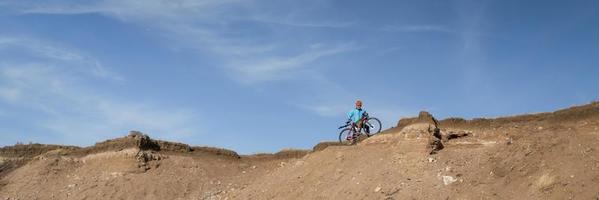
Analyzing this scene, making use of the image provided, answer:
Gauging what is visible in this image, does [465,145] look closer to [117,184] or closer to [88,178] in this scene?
[117,184]

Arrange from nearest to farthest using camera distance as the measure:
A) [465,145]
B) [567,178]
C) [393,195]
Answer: [567,178] → [393,195] → [465,145]

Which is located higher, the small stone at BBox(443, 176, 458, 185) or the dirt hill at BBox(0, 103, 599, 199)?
the dirt hill at BBox(0, 103, 599, 199)

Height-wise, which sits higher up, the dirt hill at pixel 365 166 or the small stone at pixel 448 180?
the dirt hill at pixel 365 166

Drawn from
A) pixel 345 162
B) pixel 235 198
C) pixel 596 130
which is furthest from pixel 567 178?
pixel 235 198

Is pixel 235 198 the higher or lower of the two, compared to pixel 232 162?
lower

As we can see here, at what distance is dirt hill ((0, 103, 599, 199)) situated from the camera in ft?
54.7

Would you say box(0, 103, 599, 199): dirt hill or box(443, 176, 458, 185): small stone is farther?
box(443, 176, 458, 185): small stone

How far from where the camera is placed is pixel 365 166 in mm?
20188

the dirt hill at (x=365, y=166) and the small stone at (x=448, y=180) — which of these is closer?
Result: the dirt hill at (x=365, y=166)

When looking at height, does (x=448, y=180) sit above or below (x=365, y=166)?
below

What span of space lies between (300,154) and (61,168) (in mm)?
10053

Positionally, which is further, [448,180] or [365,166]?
[365,166]

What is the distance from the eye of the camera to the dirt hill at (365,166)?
1667 centimetres

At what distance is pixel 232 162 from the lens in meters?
28.6
